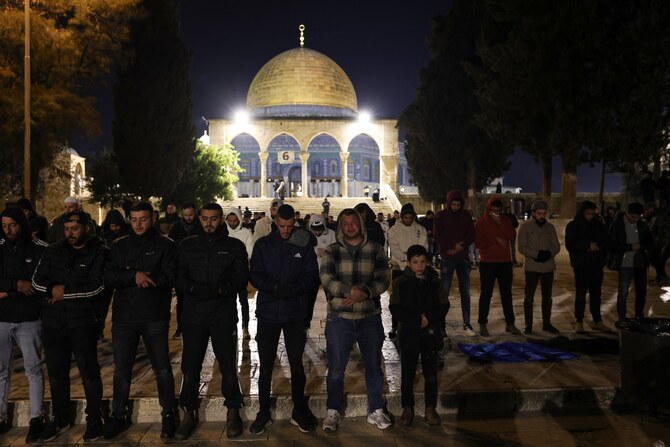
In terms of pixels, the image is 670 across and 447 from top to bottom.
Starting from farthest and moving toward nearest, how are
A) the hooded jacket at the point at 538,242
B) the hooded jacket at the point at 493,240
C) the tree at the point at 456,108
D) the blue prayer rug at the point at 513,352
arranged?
the tree at the point at 456,108
the hooded jacket at the point at 538,242
the hooded jacket at the point at 493,240
the blue prayer rug at the point at 513,352

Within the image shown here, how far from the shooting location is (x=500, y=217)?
6.61m

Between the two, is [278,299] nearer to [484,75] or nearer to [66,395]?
[66,395]

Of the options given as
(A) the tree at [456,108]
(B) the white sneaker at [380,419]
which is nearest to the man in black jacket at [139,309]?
(B) the white sneaker at [380,419]

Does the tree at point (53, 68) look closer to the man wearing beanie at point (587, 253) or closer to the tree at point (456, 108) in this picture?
the tree at point (456, 108)

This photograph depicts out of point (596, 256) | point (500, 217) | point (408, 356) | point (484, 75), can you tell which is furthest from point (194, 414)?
point (484, 75)

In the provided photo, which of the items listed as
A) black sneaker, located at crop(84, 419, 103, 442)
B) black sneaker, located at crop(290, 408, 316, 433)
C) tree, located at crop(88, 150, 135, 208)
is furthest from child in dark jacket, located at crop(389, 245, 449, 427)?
tree, located at crop(88, 150, 135, 208)

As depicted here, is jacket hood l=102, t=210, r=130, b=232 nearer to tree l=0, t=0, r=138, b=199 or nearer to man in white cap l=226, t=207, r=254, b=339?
man in white cap l=226, t=207, r=254, b=339

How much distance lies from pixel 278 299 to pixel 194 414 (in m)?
1.04

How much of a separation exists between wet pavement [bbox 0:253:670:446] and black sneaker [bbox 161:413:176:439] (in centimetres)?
8

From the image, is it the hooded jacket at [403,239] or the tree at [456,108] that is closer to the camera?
the hooded jacket at [403,239]

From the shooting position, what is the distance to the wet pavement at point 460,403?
13.4 feet

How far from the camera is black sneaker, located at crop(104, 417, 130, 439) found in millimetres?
4086

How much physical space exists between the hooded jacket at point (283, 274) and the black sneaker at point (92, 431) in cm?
132

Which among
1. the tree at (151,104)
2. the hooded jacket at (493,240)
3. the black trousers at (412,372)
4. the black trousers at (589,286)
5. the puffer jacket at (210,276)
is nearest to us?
the puffer jacket at (210,276)
